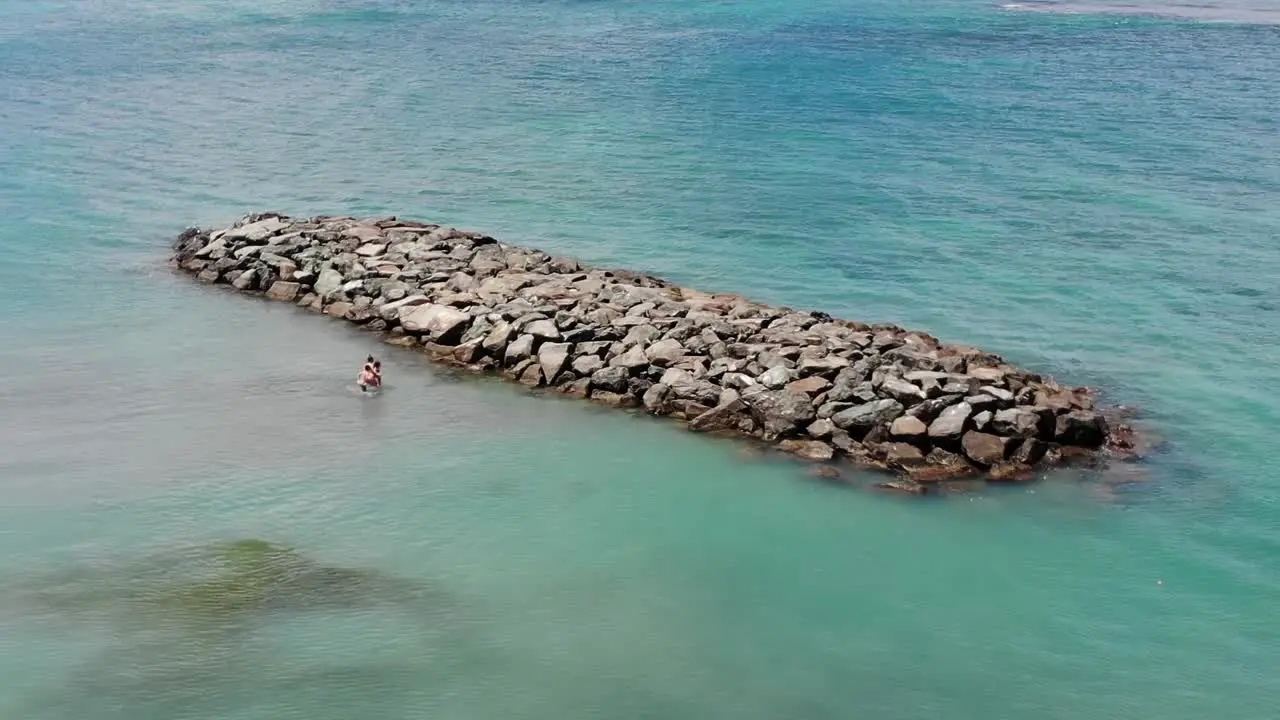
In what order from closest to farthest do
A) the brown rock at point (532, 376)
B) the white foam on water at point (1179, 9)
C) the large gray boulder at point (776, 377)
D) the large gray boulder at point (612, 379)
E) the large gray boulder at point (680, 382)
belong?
1. the large gray boulder at point (776, 377)
2. the large gray boulder at point (680, 382)
3. the large gray boulder at point (612, 379)
4. the brown rock at point (532, 376)
5. the white foam on water at point (1179, 9)

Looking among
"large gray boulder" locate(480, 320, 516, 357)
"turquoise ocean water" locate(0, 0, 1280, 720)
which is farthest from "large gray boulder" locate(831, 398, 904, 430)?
"large gray boulder" locate(480, 320, 516, 357)

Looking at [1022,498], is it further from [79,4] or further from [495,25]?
[79,4]

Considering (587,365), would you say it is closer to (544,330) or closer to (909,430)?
(544,330)

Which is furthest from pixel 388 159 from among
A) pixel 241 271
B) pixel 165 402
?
pixel 165 402

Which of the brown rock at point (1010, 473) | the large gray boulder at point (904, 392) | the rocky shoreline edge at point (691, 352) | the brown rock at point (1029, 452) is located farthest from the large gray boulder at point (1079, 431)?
the large gray boulder at point (904, 392)

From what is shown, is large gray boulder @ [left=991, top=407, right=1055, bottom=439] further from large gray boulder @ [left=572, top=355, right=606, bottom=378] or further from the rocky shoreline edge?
large gray boulder @ [left=572, top=355, right=606, bottom=378]

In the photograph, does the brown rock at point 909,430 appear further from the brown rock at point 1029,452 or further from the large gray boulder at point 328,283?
the large gray boulder at point 328,283

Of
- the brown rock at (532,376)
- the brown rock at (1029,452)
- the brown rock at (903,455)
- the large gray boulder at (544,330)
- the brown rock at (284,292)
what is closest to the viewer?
the brown rock at (903,455)
